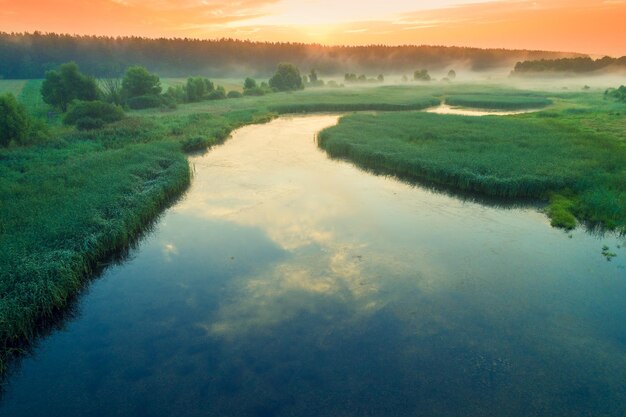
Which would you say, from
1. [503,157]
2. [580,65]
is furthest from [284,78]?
[580,65]

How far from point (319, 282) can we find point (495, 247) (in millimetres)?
10535

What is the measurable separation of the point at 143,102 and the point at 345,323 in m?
71.4

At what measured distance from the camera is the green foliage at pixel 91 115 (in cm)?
4812

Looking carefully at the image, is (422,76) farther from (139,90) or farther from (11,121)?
(11,121)

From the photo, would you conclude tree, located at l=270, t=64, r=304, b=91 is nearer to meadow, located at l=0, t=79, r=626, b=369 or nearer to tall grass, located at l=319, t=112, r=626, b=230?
meadow, located at l=0, t=79, r=626, b=369

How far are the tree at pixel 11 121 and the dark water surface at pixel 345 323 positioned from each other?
2566 cm

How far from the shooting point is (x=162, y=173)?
30297 mm

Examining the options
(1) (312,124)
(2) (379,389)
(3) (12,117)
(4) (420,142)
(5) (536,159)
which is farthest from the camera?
(1) (312,124)

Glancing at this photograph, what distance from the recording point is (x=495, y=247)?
67.8ft

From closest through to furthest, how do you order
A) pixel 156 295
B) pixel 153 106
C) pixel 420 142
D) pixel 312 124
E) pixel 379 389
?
1. pixel 379 389
2. pixel 156 295
3. pixel 420 142
4. pixel 312 124
5. pixel 153 106

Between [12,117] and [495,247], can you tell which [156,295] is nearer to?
[495,247]

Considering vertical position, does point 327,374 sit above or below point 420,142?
below

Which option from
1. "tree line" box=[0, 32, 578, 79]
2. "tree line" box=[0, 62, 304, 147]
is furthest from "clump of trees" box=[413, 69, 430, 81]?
"tree line" box=[0, 62, 304, 147]

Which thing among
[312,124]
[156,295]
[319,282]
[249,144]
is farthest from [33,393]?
[312,124]
